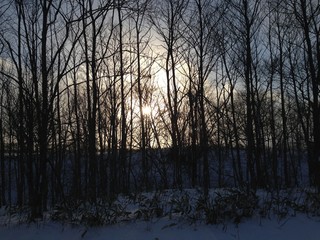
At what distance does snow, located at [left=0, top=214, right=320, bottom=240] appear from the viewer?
16.6 feet

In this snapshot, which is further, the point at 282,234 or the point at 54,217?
the point at 54,217

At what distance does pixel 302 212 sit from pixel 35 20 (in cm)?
772

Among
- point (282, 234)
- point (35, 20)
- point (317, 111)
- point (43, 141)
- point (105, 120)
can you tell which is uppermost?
point (35, 20)

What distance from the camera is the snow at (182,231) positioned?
5.07m

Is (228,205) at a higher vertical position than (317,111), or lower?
lower

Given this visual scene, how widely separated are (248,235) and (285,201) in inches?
64.4

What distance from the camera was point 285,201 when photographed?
6406 millimetres

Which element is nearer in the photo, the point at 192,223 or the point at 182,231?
the point at 182,231

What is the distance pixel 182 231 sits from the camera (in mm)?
5219

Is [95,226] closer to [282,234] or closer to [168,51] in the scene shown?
[282,234]

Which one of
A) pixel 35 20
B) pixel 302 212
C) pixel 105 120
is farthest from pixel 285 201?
pixel 105 120

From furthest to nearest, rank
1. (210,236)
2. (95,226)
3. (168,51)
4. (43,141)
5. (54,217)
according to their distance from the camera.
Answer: (168,51), (43,141), (54,217), (95,226), (210,236)

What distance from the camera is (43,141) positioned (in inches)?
265

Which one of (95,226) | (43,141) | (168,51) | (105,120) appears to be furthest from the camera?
(105,120)
